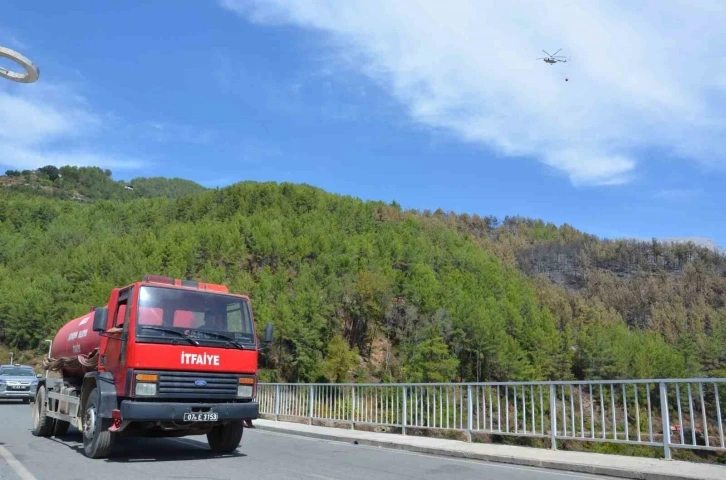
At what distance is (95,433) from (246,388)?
226 centimetres

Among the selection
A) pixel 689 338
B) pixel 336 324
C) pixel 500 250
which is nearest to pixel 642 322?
pixel 689 338

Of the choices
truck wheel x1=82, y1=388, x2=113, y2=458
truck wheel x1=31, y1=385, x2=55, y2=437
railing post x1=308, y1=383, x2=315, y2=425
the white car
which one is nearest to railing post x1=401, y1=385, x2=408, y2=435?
railing post x1=308, y1=383, x2=315, y2=425

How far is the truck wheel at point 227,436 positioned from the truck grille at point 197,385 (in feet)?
3.30

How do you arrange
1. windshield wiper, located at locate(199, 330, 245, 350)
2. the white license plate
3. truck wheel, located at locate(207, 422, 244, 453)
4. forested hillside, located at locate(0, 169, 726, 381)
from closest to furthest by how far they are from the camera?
the white license plate, windshield wiper, located at locate(199, 330, 245, 350), truck wheel, located at locate(207, 422, 244, 453), forested hillside, located at locate(0, 169, 726, 381)

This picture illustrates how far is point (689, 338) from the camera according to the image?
274 feet

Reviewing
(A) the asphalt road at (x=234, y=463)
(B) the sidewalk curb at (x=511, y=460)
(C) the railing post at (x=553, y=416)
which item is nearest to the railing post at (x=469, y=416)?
(B) the sidewalk curb at (x=511, y=460)

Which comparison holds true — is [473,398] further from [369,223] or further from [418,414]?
[369,223]

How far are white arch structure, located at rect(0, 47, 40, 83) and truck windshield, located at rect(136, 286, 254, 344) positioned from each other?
406 cm

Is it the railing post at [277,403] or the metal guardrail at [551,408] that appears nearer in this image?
the metal guardrail at [551,408]

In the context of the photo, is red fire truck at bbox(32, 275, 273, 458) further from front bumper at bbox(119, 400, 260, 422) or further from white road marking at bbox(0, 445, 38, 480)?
white road marking at bbox(0, 445, 38, 480)

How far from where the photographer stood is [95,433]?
330 inches

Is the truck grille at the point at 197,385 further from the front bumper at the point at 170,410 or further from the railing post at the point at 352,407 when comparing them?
the railing post at the point at 352,407

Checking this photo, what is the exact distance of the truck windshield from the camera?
8375 millimetres

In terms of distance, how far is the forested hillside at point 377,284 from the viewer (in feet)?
213
